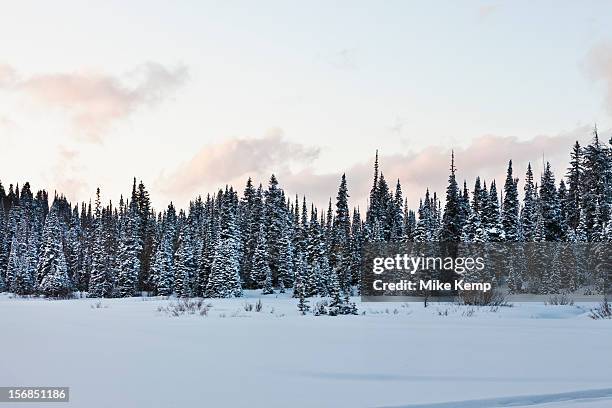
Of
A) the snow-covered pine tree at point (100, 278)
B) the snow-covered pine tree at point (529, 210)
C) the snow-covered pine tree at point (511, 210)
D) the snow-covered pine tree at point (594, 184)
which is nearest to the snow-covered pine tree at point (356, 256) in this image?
the snow-covered pine tree at point (511, 210)

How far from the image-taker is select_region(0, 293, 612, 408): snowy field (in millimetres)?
6098

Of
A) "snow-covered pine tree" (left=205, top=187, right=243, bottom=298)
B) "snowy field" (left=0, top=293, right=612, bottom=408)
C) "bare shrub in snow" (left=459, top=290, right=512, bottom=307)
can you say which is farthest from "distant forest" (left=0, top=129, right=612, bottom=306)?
"snowy field" (left=0, top=293, right=612, bottom=408)

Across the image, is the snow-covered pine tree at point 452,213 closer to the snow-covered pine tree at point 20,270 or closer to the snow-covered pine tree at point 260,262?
the snow-covered pine tree at point 260,262

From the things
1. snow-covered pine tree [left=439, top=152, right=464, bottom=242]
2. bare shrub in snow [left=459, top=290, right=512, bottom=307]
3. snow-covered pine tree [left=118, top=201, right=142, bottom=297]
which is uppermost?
snow-covered pine tree [left=439, top=152, right=464, bottom=242]

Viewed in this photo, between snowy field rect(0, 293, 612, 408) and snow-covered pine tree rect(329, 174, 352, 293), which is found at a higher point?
snow-covered pine tree rect(329, 174, 352, 293)

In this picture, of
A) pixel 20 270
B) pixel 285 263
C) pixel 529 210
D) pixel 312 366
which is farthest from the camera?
pixel 529 210

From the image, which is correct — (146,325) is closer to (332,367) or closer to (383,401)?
(332,367)

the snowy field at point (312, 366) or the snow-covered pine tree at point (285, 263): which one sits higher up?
the snow-covered pine tree at point (285, 263)

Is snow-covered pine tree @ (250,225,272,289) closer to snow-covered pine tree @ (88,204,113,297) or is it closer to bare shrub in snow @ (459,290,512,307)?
snow-covered pine tree @ (88,204,113,297)

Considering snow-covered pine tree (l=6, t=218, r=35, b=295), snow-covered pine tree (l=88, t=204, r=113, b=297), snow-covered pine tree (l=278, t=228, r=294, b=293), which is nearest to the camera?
snow-covered pine tree (l=88, t=204, r=113, b=297)

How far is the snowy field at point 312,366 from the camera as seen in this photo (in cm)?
610

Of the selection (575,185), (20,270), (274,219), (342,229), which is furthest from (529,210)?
(20,270)

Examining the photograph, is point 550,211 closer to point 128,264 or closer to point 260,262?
point 260,262

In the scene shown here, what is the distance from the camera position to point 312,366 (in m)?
7.91
